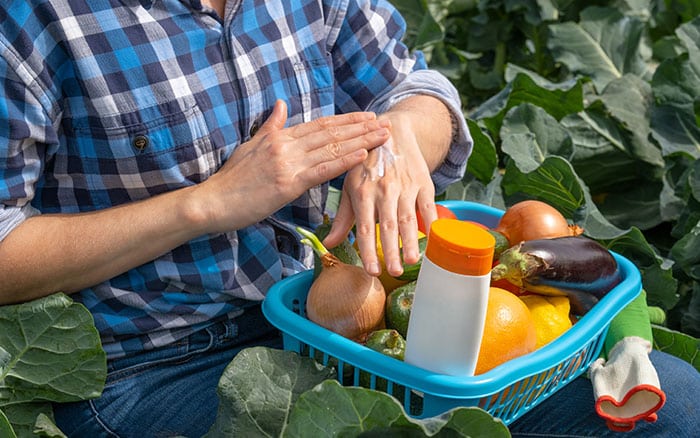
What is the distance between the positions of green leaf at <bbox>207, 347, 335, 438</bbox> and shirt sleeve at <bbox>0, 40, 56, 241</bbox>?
1.29 feet

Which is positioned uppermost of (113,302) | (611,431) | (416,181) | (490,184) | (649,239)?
(416,181)

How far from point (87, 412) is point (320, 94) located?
26.2 inches

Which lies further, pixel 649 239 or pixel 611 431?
pixel 649 239

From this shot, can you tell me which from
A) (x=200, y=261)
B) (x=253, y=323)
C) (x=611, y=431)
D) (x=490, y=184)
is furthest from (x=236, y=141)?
(x=490, y=184)

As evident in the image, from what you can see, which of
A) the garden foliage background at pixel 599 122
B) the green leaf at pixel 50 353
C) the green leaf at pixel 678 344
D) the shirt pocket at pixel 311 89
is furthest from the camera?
the garden foliage background at pixel 599 122

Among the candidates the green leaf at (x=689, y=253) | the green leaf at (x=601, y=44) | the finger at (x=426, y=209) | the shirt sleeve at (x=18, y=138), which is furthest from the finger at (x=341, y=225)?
the green leaf at (x=601, y=44)

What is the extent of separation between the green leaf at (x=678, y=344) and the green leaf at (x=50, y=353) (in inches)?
42.8

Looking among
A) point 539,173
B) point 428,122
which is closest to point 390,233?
point 428,122

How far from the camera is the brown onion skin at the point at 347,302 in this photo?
4.39ft

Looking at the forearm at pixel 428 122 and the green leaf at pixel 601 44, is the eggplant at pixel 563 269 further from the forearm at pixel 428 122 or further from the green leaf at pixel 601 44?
the green leaf at pixel 601 44

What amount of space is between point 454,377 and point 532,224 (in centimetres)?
43

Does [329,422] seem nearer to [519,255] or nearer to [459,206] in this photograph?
[519,255]

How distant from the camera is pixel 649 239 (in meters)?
2.57

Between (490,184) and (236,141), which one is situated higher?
(236,141)
